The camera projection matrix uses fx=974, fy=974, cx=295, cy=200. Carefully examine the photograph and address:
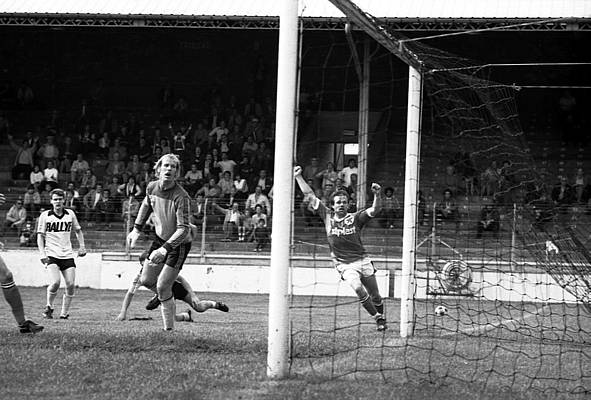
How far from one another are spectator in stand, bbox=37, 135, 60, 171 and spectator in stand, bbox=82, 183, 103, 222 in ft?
11.3

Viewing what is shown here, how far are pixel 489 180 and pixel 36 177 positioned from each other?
1449 centimetres

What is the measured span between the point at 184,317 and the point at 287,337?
5815 millimetres

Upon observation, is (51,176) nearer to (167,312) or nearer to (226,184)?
(226,184)

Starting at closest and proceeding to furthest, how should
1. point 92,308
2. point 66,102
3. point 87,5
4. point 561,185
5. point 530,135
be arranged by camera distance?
point 92,308
point 561,185
point 87,5
point 530,135
point 66,102

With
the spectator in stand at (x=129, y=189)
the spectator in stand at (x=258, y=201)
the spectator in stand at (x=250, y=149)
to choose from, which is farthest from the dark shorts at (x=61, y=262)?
the spectator in stand at (x=250, y=149)

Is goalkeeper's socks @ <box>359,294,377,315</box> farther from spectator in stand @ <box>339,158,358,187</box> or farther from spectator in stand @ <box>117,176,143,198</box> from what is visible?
spectator in stand @ <box>117,176,143,198</box>

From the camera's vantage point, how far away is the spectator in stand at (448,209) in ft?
71.1

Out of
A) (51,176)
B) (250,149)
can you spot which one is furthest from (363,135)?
(51,176)

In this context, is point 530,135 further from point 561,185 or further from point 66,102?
point 66,102

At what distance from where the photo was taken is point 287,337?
821 centimetres

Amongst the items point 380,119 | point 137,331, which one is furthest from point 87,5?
point 137,331

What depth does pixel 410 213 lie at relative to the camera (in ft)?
36.5

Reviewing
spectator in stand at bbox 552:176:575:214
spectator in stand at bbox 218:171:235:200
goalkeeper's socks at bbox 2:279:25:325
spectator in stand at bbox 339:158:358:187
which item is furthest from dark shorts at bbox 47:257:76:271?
spectator in stand at bbox 552:176:575:214

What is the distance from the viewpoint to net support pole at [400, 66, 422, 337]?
36.4 ft
